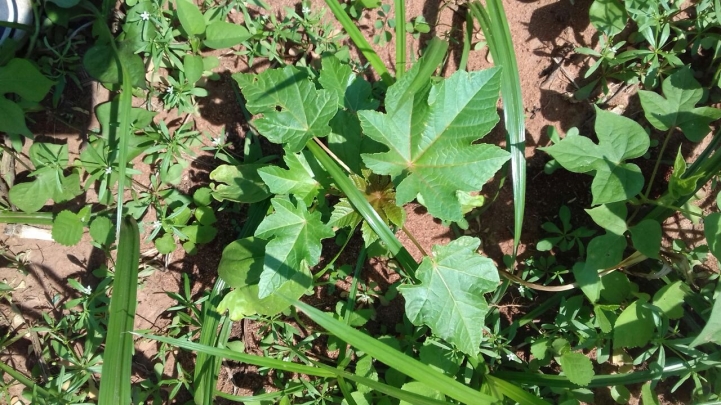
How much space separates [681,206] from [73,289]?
113 inches

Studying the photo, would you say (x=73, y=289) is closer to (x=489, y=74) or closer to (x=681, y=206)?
(x=489, y=74)

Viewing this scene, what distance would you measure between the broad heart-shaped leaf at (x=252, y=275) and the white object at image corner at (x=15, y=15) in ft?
4.86

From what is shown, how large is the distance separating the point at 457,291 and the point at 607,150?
2.79 ft

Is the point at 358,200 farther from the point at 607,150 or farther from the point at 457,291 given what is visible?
the point at 607,150

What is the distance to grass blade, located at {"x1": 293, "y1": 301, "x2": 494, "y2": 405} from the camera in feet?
6.24

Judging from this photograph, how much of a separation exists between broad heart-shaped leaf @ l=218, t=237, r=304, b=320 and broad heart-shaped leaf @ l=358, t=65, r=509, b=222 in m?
0.68

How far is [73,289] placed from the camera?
9.15 feet

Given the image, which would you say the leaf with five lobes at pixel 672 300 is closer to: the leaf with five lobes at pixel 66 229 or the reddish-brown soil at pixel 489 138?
the reddish-brown soil at pixel 489 138

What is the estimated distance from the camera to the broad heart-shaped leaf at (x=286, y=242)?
208 cm

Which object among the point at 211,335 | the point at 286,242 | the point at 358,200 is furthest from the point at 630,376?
the point at 211,335

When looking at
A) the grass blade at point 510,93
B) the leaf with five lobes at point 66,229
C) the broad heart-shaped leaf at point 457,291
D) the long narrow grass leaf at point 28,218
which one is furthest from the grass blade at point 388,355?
the long narrow grass leaf at point 28,218

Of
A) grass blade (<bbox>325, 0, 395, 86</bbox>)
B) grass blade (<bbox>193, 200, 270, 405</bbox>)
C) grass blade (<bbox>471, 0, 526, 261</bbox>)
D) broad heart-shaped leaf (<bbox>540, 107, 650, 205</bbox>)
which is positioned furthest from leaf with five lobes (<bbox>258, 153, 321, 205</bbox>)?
broad heart-shaped leaf (<bbox>540, 107, 650, 205</bbox>)

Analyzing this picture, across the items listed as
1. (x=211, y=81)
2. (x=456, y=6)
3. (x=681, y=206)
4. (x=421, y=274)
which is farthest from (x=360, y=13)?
(x=681, y=206)

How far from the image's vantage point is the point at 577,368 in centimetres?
237
